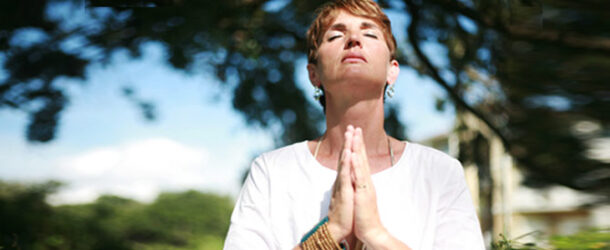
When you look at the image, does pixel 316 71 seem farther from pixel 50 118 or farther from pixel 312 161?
pixel 50 118

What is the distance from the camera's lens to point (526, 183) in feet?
8.75

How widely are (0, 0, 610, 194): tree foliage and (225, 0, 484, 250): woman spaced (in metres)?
1.11

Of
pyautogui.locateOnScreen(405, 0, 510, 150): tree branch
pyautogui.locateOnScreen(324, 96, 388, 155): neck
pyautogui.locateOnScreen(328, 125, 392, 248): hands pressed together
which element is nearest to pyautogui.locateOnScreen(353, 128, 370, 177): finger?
pyautogui.locateOnScreen(328, 125, 392, 248): hands pressed together

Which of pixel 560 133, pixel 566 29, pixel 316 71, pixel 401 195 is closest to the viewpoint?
pixel 401 195

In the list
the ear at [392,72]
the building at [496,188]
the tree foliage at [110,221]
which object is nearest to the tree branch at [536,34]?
the building at [496,188]

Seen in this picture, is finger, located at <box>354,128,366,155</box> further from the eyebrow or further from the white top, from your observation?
the eyebrow

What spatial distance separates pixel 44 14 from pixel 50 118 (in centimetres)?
78

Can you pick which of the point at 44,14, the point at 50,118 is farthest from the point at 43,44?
the point at 50,118

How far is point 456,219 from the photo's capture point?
4.35 feet

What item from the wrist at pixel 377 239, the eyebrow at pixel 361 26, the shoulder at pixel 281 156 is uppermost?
the eyebrow at pixel 361 26

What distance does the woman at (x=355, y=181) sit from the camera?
Result: 3.99 ft

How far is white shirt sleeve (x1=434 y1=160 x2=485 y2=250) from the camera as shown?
1301 millimetres

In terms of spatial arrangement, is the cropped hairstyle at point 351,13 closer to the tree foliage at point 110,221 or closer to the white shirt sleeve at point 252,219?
the white shirt sleeve at point 252,219

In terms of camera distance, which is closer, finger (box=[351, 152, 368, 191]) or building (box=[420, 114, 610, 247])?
finger (box=[351, 152, 368, 191])
